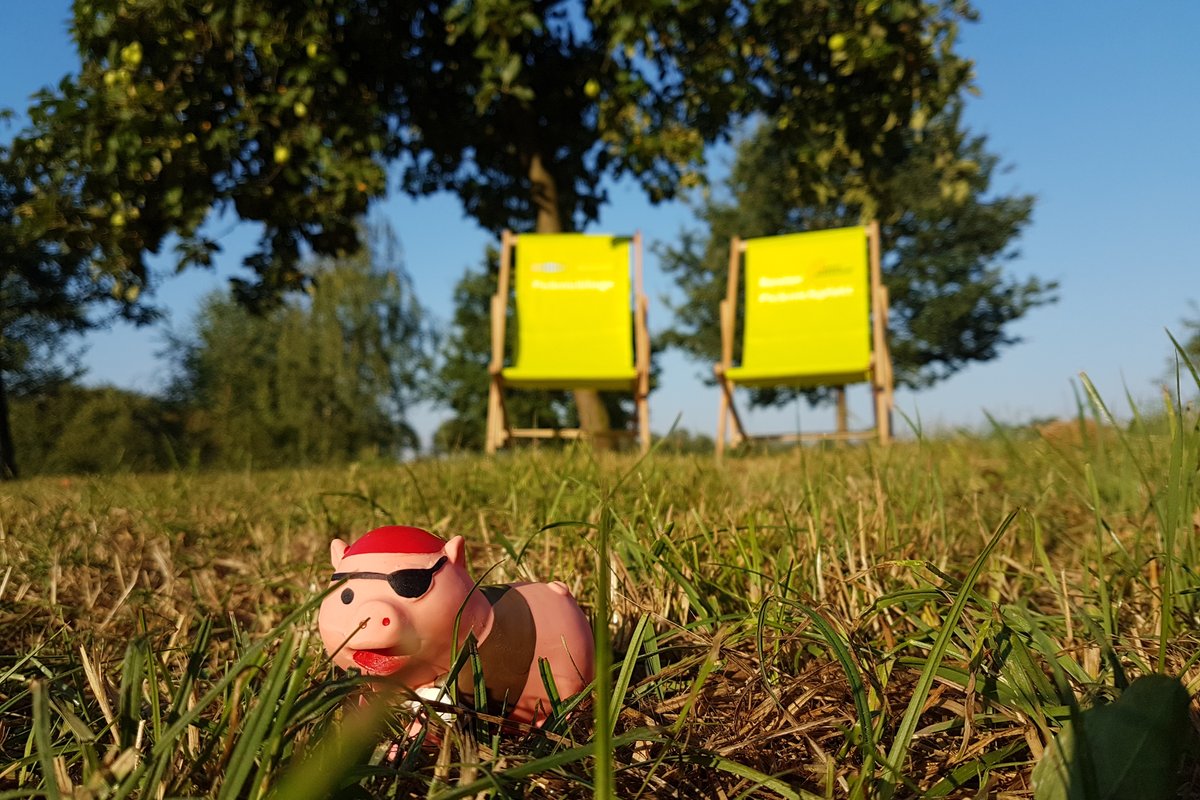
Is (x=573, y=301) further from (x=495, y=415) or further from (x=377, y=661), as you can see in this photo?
(x=377, y=661)

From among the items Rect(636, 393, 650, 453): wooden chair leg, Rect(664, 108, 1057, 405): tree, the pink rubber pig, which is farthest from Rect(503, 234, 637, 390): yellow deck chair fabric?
Rect(664, 108, 1057, 405): tree

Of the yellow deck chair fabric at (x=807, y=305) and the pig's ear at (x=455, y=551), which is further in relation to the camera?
the yellow deck chair fabric at (x=807, y=305)

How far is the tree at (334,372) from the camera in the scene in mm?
17219

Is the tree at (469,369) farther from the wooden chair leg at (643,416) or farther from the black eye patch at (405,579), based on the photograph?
the black eye patch at (405,579)

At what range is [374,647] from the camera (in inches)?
27.2

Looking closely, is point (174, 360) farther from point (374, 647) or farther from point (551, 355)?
point (374, 647)

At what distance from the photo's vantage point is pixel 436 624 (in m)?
0.72

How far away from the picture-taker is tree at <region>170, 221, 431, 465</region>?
17.2 meters

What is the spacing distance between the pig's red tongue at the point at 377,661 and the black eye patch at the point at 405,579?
6 cm

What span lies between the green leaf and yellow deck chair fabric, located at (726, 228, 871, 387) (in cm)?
430

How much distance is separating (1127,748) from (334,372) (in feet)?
60.1

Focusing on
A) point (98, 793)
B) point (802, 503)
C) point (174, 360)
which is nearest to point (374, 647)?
point (98, 793)

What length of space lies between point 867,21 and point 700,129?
142 centimetres

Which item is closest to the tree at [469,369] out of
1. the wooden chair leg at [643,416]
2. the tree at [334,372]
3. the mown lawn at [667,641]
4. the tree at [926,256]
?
the tree at [334,372]
